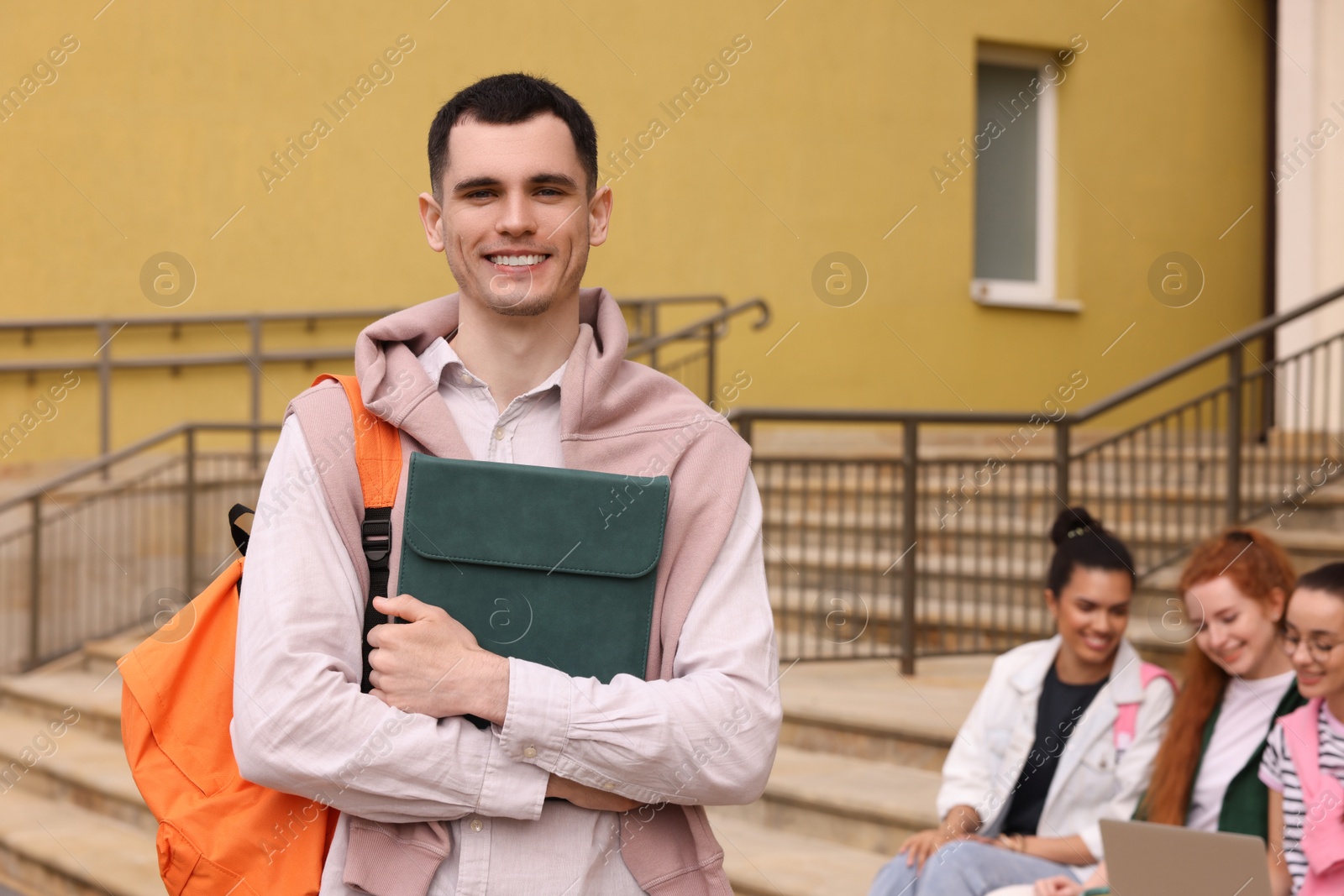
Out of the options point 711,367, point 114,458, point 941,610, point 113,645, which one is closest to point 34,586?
point 113,645

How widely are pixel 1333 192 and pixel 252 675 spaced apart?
8790 millimetres

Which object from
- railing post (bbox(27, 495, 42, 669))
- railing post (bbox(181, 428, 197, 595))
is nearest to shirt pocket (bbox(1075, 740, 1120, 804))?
railing post (bbox(181, 428, 197, 595))

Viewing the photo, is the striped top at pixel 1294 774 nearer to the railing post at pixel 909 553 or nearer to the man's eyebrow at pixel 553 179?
the man's eyebrow at pixel 553 179

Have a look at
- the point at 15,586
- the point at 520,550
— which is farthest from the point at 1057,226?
the point at 520,550

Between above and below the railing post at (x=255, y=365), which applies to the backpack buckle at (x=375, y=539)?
below

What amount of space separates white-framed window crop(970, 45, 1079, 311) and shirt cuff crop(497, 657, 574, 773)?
10.1 m

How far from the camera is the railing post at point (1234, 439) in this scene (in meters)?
6.24

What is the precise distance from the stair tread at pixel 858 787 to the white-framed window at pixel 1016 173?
22.2ft

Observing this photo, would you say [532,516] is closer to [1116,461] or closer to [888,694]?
[888,694]

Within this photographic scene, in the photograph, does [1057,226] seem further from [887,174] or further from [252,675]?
[252,675]

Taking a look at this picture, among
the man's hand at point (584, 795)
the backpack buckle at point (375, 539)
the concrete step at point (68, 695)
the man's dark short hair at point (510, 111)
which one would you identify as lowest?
the concrete step at point (68, 695)

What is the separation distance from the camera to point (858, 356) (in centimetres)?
1067

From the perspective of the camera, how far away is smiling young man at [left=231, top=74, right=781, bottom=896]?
1.63 metres

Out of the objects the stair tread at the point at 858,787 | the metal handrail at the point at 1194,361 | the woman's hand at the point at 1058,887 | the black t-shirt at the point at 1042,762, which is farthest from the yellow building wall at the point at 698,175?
the woman's hand at the point at 1058,887
